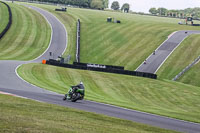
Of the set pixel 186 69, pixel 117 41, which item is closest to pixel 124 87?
pixel 186 69

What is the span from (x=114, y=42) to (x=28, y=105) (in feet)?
217

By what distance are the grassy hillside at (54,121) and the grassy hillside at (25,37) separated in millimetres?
45077

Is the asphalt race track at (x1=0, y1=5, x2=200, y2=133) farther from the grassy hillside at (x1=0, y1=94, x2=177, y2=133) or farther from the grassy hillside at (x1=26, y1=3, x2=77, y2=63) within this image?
the grassy hillside at (x1=26, y1=3, x2=77, y2=63)

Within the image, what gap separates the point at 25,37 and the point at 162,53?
31004 mm

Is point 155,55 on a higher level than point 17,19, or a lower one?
lower

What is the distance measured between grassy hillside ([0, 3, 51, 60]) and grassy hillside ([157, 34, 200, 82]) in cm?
2523

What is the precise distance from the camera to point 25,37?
81125 millimetres

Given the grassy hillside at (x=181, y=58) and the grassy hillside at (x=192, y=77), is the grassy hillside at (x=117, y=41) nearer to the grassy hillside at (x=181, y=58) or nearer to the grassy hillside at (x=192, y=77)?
the grassy hillside at (x=181, y=58)

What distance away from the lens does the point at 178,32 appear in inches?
3644

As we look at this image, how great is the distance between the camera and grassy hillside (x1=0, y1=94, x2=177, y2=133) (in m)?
13.2

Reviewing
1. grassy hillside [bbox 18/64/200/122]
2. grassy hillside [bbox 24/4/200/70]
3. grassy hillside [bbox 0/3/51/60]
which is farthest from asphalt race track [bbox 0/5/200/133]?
grassy hillside [bbox 24/4/200/70]

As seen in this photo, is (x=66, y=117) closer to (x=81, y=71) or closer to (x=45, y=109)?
(x=45, y=109)

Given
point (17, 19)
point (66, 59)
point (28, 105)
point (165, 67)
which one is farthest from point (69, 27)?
point (28, 105)

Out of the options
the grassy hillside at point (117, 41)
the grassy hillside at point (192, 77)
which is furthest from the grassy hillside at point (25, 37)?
the grassy hillside at point (192, 77)
